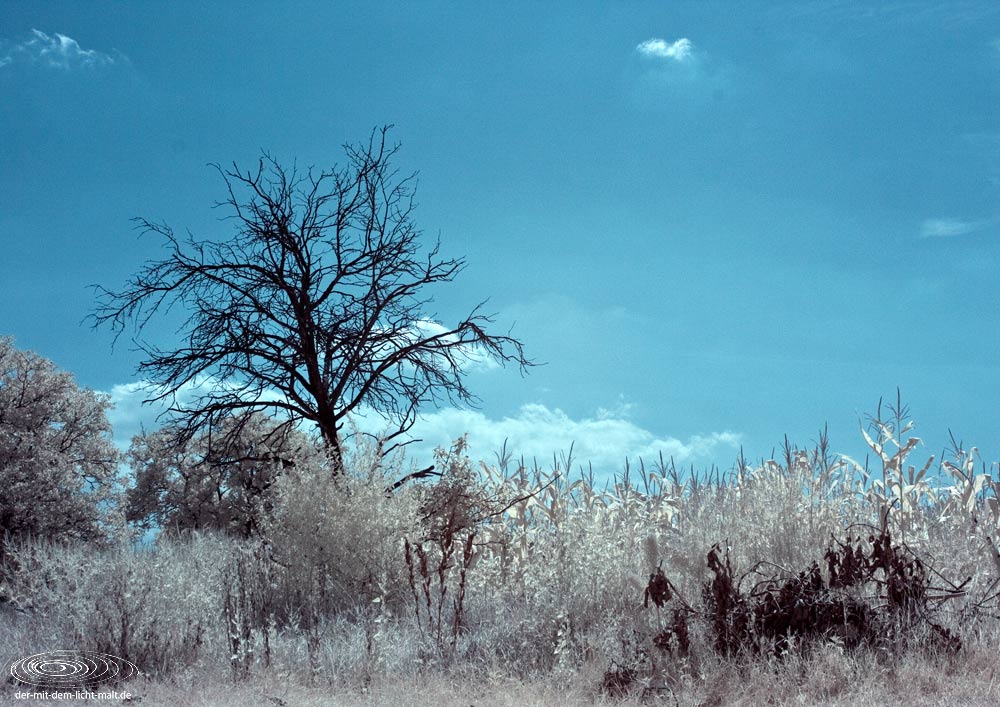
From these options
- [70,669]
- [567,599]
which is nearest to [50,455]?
[70,669]

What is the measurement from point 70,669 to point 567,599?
13.9 ft

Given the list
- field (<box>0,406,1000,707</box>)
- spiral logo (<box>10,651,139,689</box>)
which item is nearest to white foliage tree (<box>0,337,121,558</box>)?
field (<box>0,406,1000,707</box>)

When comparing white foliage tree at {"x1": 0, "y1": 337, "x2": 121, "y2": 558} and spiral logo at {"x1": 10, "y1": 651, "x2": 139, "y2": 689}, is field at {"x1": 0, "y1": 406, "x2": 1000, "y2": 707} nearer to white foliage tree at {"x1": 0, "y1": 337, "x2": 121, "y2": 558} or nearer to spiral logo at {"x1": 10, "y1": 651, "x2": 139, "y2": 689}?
spiral logo at {"x1": 10, "y1": 651, "x2": 139, "y2": 689}

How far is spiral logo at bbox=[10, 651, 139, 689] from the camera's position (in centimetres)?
635

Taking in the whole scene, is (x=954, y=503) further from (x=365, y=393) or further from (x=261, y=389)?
(x=261, y=389)

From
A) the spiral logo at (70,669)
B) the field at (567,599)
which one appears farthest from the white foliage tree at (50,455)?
the spiral logo at (70,669)

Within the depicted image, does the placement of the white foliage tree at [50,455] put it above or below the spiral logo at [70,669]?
above

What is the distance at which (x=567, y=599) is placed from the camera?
6930mm

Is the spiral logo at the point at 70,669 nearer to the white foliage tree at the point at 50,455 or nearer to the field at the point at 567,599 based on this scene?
the field at the point at 567,599

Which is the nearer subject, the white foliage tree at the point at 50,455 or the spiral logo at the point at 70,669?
the spiral logo at the point at 70,669

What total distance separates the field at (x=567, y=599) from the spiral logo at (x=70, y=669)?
0.13 meters

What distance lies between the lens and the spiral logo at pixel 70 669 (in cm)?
635

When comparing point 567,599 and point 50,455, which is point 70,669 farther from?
point 50,455

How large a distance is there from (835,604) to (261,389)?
877cm
